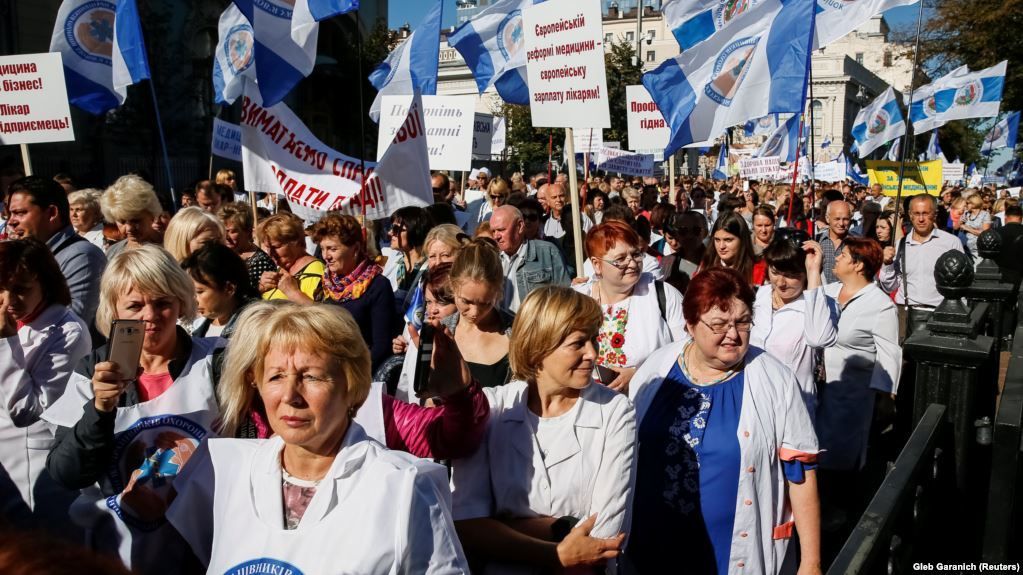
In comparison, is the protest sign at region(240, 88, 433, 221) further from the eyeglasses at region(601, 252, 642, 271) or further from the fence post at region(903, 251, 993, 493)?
the fence post at region(903, 251, 993, 493)

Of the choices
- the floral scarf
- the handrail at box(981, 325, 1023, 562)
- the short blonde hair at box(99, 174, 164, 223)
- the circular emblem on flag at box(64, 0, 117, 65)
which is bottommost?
the handrail at box(981, 325, 1023, 562)

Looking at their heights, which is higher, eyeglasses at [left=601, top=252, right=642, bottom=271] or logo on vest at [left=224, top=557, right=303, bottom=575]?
eyeglasses at [left=601, top=252, right=642, bottom=271]

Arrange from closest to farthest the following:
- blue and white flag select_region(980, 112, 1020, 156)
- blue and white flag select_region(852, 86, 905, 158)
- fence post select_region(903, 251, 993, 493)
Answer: fence post select_region(903, 251, 993, 493), blue and white flag select_region(852, 86, 905, 158), blue and white flag select_region(980, 112, 1020, 156)

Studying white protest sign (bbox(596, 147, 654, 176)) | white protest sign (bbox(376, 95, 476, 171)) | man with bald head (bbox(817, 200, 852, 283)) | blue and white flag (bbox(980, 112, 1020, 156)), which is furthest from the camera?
blue and white flag (bbox(980, 112, 1020, 156))

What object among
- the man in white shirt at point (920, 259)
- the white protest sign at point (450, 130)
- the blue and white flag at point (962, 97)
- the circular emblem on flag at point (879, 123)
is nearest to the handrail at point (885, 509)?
the man in white shirt at point (920, 259)

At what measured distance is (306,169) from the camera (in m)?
5.84

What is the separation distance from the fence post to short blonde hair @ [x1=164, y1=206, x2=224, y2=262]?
3.88 m

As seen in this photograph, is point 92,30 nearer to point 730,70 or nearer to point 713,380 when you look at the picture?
point 730,70

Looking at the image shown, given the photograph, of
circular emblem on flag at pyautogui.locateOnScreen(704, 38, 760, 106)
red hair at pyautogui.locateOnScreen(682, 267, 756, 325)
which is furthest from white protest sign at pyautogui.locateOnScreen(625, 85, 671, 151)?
red hair at pyautogui.locateOnScreen(682, 267, 756, 325)

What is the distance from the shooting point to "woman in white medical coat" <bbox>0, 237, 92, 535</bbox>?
3.20 m

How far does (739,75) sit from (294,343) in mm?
5430

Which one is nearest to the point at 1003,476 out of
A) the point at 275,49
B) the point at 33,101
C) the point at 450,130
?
the point at 275,49

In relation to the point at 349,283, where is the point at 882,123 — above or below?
above

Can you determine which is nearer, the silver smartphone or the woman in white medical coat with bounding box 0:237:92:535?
the silver smartphone
